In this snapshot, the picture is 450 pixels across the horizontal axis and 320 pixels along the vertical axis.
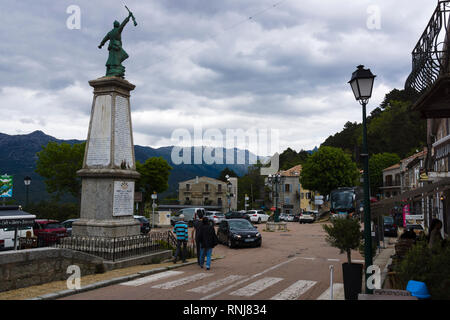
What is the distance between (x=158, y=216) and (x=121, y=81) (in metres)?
26.5

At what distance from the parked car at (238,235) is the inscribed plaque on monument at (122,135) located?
729 cm

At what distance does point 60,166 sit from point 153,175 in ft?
43.8

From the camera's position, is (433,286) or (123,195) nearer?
(433,286)

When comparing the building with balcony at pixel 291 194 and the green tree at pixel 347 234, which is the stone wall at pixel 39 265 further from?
the building with balcony at pixel 291 194

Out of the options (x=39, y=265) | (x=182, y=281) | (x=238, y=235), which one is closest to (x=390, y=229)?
(x=238, y=235)

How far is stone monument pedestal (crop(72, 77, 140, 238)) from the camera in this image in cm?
1195

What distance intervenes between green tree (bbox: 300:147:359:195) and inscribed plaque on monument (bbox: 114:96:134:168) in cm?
4567

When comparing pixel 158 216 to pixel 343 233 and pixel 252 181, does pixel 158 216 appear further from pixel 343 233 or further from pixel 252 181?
pixel 252 181

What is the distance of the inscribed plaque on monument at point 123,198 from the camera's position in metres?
12.1

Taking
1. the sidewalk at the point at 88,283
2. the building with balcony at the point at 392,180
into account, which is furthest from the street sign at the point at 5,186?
the building with balcony at the point at 392,180

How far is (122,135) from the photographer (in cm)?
1266

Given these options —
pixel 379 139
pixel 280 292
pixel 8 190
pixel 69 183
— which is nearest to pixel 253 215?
pixel 69 183

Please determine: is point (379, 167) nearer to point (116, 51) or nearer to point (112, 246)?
point (116, 51)
